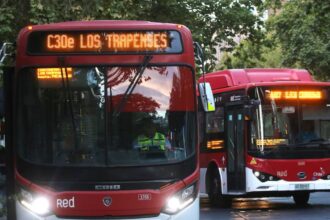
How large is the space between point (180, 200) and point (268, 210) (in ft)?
24.6

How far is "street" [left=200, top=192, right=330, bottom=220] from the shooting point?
13461 millimetres

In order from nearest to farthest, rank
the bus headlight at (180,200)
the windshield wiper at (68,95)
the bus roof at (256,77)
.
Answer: the bus headlight at (180,200) < the windshield wiper at (68,95) < the bus roof at (256,77)

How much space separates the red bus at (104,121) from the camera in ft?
25.5

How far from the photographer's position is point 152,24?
27.4 feet

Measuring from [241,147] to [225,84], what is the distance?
6.76 feet

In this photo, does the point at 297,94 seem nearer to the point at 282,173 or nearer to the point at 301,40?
the point at 282,173

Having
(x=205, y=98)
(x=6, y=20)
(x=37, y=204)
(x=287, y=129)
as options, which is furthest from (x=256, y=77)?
(x=37, y=204)

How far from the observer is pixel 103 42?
821 cm

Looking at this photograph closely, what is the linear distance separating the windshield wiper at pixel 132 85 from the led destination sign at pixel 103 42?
0.15 meters

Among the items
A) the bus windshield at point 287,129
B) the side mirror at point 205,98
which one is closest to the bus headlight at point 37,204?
the side mirror at point 205,98

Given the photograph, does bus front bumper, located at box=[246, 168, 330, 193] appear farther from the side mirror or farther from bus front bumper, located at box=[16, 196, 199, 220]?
bus front bumper, located at box=[16, 196, 199, 220]

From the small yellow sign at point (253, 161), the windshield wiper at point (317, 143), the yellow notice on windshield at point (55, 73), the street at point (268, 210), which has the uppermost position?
the yellow notice on windshield at point (55, 73)

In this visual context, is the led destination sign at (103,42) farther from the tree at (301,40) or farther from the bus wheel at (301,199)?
the tree at (301,40)

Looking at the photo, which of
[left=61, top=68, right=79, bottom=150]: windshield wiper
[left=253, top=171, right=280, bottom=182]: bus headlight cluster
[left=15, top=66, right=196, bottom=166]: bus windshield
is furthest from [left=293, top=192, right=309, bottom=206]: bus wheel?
[left=61, top=68, right=79, bottom=150]: windshield wiper
